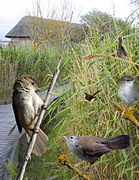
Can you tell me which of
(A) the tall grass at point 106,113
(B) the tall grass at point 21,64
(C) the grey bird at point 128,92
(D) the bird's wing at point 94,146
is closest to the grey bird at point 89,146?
(D) the bird's wing at point 94,146

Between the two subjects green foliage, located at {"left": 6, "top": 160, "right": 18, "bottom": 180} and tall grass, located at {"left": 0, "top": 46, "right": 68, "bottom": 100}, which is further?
tall grass, located at {"left": 0, "top": 46, "right": 68, "bottom": 100}

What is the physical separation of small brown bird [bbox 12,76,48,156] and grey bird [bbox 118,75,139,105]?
253 millimetres

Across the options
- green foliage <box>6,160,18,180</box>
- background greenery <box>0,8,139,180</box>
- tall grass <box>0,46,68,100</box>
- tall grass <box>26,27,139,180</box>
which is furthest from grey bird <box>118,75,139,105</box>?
tall grass <box>0,46,68,100</box>

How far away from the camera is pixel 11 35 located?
44.5m

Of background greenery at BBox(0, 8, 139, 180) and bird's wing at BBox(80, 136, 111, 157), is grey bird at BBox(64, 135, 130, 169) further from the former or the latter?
background greenery at BBox(0, 8, 139, 180)

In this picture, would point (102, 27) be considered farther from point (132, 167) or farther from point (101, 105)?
point (132, 167)

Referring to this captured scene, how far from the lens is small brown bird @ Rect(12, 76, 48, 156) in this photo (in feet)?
4.48

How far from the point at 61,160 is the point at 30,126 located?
66 centimetres

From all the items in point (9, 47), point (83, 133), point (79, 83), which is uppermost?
point (79, 83)

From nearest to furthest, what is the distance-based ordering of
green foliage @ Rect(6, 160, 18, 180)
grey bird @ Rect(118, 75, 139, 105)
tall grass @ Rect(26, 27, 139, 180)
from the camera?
1. grey bird @ Rect(118, 75, 139, 105)
2. tall grass @ Rect(26, 27, 139, 180)
3. green foliage @ Rect(6, 160, 18, 180)

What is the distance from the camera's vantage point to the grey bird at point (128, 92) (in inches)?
50.2

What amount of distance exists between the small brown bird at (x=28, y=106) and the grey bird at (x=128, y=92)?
25 cm

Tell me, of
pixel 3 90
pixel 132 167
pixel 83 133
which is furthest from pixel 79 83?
pixel 3 90

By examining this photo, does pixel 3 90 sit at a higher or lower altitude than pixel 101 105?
lower
